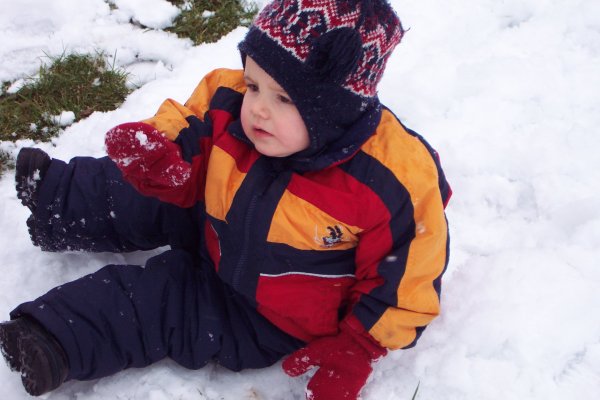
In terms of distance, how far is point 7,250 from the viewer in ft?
6.21

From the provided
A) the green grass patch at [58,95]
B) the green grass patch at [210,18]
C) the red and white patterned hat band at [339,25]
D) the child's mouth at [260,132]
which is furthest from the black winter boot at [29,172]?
the green grass patch at [210,18]

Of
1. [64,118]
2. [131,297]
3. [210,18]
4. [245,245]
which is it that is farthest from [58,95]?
[245,245]

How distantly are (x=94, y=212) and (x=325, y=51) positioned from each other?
2.92ft

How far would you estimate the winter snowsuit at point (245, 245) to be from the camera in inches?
59.7

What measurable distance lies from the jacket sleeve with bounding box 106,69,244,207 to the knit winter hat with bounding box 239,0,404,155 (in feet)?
0.99

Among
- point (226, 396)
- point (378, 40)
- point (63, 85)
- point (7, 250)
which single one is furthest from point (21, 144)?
point (378, 40)

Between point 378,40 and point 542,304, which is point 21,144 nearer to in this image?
point 378,40

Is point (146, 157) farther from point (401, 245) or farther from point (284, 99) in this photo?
point (401, 245)

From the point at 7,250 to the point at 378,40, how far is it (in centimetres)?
126

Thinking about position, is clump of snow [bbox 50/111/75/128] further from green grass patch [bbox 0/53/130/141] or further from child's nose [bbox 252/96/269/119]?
child's nose [bbox 252/96/269/119]

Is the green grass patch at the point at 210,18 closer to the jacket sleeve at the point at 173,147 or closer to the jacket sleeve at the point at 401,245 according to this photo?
the jacket sleeve at the point at 173,147

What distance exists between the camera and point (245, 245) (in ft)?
5.27

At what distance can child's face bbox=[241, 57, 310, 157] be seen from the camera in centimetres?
143

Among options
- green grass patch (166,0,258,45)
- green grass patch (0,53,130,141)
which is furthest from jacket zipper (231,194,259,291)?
green grass patch (166,0,258,45)
